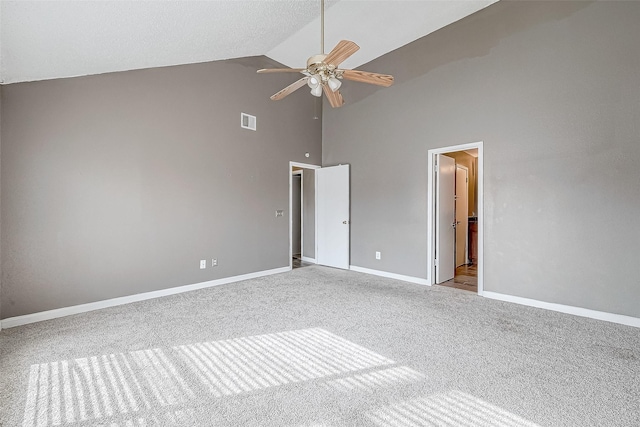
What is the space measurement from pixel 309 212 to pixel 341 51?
14.5ft

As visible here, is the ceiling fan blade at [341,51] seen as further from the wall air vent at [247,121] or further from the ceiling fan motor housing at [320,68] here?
the wall air vent at [247,121]

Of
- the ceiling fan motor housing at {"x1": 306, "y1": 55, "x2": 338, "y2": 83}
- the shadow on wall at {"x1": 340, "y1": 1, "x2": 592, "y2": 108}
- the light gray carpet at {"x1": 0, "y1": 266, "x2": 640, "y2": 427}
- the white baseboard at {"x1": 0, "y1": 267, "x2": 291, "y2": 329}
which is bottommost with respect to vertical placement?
the light gray carpet at {"x1": 0, "y1": 266, "x2": 640, "y2": 427}

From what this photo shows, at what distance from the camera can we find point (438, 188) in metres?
4.59

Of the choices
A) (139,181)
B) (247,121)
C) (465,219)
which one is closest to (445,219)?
(465,219)

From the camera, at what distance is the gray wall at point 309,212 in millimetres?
6504

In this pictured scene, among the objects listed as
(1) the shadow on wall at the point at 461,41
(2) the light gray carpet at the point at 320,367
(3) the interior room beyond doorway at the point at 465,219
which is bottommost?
(2) the light gray carpet at the point at 320,367

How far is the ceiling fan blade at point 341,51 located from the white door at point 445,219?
8.49 ft

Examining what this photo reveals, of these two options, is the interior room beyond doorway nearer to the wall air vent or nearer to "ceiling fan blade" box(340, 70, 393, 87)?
"ceiling fan blade" box(340, 70, 393, 87)

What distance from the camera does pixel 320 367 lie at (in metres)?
2.24

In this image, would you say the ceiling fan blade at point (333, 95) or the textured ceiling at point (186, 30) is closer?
the textured ceiling at point (186, 30)

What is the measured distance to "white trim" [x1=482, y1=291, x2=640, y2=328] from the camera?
3049mm

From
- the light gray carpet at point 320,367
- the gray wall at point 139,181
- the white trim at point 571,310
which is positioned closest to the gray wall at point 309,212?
the gray wall at point 139,181

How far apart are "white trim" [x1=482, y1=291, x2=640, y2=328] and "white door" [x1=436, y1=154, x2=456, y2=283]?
81 centimetres

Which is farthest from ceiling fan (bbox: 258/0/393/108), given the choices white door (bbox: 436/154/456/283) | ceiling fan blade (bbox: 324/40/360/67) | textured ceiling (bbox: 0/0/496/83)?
white door (bbox: 436/154/456/283)
